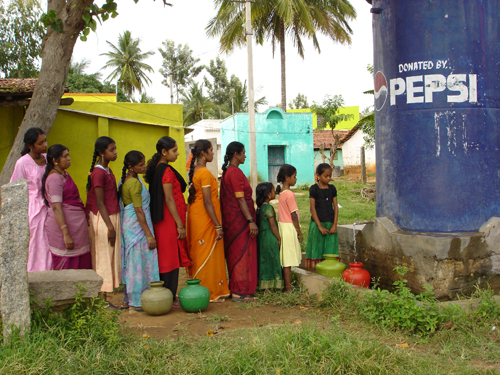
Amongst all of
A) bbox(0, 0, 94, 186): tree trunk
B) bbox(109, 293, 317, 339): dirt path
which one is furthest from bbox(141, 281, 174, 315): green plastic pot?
bbox(0, 0, 94, 186): tree trunk

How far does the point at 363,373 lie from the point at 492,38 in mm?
3535

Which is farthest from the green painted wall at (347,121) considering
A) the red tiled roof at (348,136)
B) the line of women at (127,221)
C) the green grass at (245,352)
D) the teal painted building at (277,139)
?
the green grass at (245,352)

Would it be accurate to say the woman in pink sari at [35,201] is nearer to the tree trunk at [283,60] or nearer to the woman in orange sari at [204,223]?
the woman in orange sari at [204,223]

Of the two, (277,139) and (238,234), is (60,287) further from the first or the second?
(277,139)

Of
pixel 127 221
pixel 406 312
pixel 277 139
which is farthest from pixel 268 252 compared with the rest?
pixel 277 139

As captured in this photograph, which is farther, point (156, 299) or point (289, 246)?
point (289, 246)

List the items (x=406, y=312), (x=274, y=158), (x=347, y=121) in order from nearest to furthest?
(x=406, y=312), (x=274, y=158), (x=347, y=121)

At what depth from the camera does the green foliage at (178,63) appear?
37031 mm

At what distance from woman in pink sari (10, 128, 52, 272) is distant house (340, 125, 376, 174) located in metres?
25.8

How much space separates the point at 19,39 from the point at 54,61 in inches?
867

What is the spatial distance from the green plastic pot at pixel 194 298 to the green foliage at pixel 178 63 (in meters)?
34.1

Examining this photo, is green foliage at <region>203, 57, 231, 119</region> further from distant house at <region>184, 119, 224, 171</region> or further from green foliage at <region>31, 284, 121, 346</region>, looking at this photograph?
green foliage at <region>31, 284, 121, 346</region>

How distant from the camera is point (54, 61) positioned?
538 cm

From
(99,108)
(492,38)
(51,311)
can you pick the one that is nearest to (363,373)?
(51,311)
